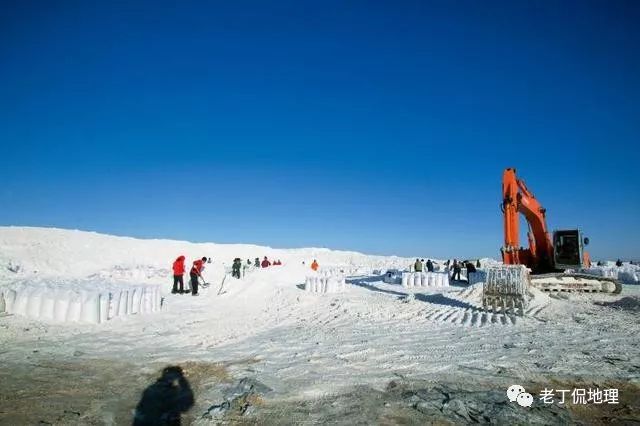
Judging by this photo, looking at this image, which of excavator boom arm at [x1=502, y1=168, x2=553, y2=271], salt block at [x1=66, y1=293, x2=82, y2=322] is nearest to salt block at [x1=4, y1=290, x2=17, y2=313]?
salt block at [x1=66, y1=293, x2=82, y2=322]

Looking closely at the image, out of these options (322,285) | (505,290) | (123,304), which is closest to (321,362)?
(123,304)

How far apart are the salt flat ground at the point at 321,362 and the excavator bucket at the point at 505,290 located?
1.80 ft

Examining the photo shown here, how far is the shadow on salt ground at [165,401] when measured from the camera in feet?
15.5

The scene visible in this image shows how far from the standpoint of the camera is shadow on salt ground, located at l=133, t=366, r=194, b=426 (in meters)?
4.73

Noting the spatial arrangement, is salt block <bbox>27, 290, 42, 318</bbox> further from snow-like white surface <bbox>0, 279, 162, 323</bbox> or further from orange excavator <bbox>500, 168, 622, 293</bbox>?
orange excavator <bbox>500, 168, 622, 293</bbox>

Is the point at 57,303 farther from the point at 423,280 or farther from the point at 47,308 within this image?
the point at 423,280

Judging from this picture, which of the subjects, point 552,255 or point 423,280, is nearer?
point 552,255


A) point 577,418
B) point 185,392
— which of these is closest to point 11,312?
point 185,392

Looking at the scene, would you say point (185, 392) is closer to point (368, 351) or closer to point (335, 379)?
point (335, 379)

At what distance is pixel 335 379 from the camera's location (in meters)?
6.03

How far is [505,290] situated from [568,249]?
23.2 feet

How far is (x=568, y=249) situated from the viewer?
18.0 meters

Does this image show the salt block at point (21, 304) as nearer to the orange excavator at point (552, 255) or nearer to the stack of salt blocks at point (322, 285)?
the stack of salt blocks at point (322, 285)

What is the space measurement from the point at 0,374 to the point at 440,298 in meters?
14.5
